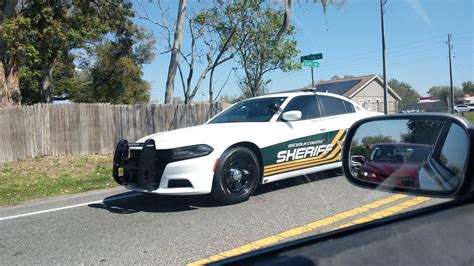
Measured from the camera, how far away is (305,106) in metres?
7.21

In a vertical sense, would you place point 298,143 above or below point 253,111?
below

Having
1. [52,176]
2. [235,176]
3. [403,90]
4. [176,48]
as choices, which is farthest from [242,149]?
[403,90]

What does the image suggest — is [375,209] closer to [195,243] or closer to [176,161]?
[195,243]

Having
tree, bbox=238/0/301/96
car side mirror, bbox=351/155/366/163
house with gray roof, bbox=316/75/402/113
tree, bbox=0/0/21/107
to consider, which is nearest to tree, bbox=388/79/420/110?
house with gray roof, bbox=316/75/402/113

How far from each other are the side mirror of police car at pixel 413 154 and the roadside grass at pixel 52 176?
23.0 feet

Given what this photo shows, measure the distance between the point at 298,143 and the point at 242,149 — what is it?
1158mm

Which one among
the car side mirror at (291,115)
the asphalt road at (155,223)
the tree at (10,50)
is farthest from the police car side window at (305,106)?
the tree at (10,50)

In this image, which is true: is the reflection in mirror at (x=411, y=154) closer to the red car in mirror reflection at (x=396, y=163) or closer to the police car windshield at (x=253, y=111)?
the red car in mirror reflection at (x=396, y=163)

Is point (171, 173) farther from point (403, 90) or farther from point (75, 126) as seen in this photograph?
point (403, 90)

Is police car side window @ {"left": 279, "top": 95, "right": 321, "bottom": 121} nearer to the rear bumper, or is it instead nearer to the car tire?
the car tire

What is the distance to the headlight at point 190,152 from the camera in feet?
18.4

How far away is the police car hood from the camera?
5.70 meters

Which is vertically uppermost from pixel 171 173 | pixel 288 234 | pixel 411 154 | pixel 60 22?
pixel 60 22

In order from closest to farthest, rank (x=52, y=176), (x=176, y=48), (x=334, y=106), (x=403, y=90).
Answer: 1. (x=334, y=106)
2. (x=52, y=176)
3. (x=176, y=48)
4. (x=403, y=90)
